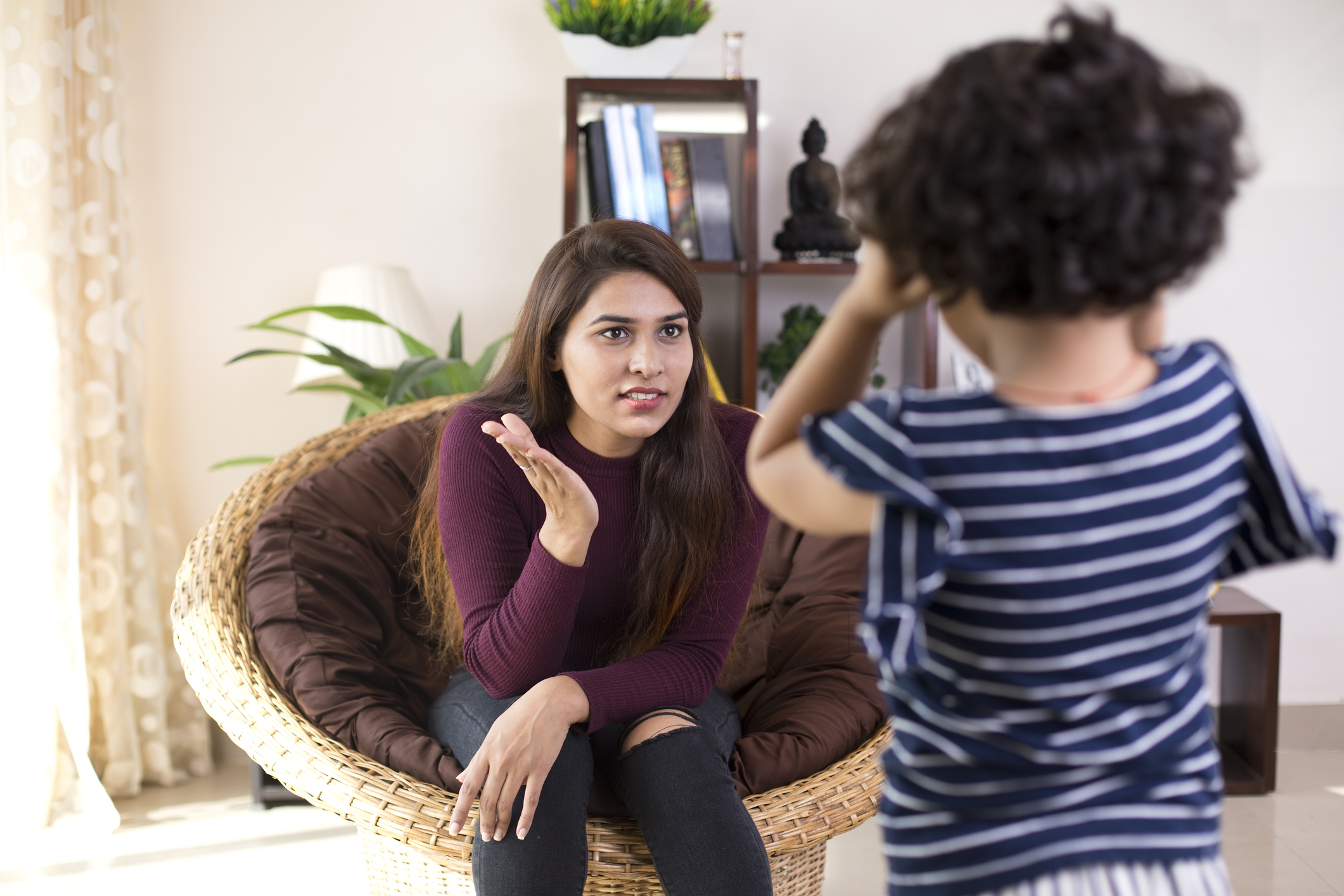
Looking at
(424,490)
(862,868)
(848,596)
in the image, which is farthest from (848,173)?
(862,868)

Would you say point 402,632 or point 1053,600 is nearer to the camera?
point 1053,600

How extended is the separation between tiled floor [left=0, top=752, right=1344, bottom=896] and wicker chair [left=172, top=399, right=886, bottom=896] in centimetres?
57

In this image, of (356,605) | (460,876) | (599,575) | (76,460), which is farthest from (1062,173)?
(76,460)

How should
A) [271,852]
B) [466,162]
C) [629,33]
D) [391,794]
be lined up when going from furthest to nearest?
[466,162]
[629,33]
[271,852]
[391,794]

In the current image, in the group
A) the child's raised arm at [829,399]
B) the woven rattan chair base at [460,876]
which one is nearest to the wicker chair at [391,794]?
the woven rattan chair base at [460,876]

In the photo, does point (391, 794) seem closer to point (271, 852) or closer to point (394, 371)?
point (271, 852)

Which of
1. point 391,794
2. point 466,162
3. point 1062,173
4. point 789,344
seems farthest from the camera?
point 466,162

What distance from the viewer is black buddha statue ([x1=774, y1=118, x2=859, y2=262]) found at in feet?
7.49

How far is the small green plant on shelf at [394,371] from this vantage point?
201cm

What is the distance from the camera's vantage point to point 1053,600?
1.92 feet

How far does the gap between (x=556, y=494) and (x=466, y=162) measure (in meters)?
1.57

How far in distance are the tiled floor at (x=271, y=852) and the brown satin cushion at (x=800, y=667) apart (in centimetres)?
49

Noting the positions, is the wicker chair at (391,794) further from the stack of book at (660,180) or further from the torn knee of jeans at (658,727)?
the stack of book at (660,180)

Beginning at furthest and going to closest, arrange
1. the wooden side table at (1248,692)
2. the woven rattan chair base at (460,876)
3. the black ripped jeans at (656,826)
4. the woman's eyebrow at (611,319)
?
the wooden side table at (1248,692) → the woman's eyebrow at (611,319) → the woven rattan chair base at (460,876) → the black ripped jeans at (656,826)
